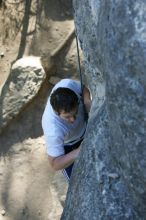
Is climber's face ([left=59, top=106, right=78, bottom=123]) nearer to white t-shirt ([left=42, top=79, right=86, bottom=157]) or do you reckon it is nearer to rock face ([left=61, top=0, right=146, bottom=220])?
white t-shirt ([left=42, top=79, right=86, bottom=157])

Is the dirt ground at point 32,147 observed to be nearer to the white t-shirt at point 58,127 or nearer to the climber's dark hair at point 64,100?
the white t-shirt at point 58,127

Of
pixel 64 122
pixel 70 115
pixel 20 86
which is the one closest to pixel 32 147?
pixel 20 86

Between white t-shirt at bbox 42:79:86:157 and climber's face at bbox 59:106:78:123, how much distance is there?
5cm

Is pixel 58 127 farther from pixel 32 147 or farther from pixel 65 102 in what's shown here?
pixel 32 147

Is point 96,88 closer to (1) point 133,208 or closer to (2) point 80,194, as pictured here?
(2) point 80,194

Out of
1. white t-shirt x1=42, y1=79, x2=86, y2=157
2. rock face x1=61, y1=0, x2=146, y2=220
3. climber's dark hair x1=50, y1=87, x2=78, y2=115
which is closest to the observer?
rock face x1=61, y1=0, x2=146, y2=220

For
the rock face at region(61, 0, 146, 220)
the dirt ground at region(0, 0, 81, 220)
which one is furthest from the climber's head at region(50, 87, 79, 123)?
the dirt ground at region(0, 0, 81, 220)

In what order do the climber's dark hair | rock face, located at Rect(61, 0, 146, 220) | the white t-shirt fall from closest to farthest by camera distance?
rock face, located at Rect(61, 0, 146, 220) < the climber's dark hair < the white t-shirt

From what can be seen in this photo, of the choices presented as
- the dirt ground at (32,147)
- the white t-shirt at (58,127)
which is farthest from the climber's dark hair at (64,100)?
the dirt ground at (32,147)

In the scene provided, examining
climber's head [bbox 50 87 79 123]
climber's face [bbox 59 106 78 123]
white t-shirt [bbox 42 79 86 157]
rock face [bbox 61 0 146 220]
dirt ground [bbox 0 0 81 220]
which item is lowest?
dirt ground [bbox 0 0 81 220]

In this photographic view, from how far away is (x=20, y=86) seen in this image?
4.50 metres

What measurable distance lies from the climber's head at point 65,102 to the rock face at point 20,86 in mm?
1670

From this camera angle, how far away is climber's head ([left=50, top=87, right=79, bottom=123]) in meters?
2.70

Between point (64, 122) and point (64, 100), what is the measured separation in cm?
23
